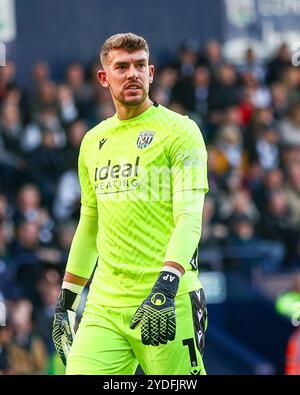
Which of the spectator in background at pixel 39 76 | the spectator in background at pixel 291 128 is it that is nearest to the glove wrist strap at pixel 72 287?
the spectator in background at pixel 39 76

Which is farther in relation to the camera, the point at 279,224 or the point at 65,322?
the point at 279,224

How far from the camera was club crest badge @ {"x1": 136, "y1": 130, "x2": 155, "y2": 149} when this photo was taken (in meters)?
7.37

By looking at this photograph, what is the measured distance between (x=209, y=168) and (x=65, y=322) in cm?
870

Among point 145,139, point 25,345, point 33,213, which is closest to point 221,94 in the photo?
point 33,213

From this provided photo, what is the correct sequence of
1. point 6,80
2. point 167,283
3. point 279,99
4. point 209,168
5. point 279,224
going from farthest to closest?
point 279,99 → point 279,224 → point 209,168 → point 6,80 → point 167,283

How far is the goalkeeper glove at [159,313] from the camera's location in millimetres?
6762

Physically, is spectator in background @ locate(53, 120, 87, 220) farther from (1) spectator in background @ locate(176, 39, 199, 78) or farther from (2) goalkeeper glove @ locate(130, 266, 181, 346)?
(2) goalkeeper glove @ locate(130, 266, 181, 346)

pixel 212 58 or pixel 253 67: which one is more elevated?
pixel 212 58

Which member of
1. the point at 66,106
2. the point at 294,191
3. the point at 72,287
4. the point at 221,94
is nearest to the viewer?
the point at 72,287

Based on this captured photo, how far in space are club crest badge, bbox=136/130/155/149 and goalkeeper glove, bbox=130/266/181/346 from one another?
86 centimetres

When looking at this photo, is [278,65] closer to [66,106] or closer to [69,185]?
[66,106]

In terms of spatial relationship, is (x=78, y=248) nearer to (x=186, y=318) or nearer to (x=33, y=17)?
(x=186, y=318)

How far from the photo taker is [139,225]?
7.30 m

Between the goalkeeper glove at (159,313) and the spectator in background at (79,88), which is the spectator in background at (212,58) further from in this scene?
the goalkeeper glove at (159,313)
